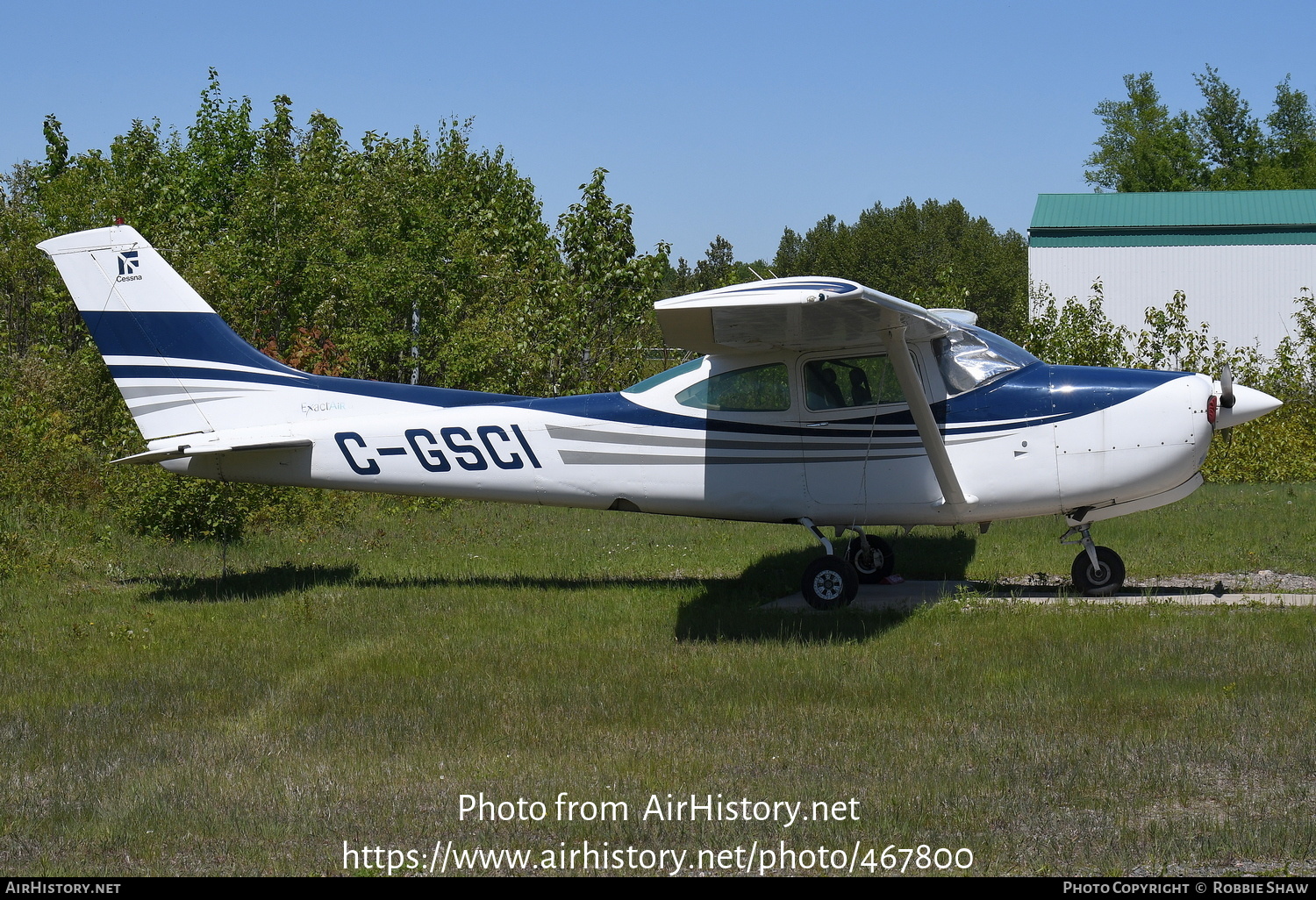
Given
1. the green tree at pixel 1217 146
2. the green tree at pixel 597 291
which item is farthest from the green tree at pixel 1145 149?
the green tree at pixel 597 291

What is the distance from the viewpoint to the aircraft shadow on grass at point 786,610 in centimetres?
875

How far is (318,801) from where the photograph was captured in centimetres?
545

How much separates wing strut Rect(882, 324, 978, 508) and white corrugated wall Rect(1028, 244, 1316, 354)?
32009 mm

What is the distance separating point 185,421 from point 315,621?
234 cm

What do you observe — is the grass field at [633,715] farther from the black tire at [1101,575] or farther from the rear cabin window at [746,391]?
the rear cabin window at [746,391]

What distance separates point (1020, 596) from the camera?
9.84 metres

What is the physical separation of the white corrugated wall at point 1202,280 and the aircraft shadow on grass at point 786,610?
29.4m

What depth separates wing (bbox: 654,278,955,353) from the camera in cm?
762

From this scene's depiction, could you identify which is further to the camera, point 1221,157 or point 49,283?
point 1221,157

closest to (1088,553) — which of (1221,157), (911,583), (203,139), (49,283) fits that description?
(911,583)

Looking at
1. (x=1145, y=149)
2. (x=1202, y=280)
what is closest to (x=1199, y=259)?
(x=1202, y=280)
